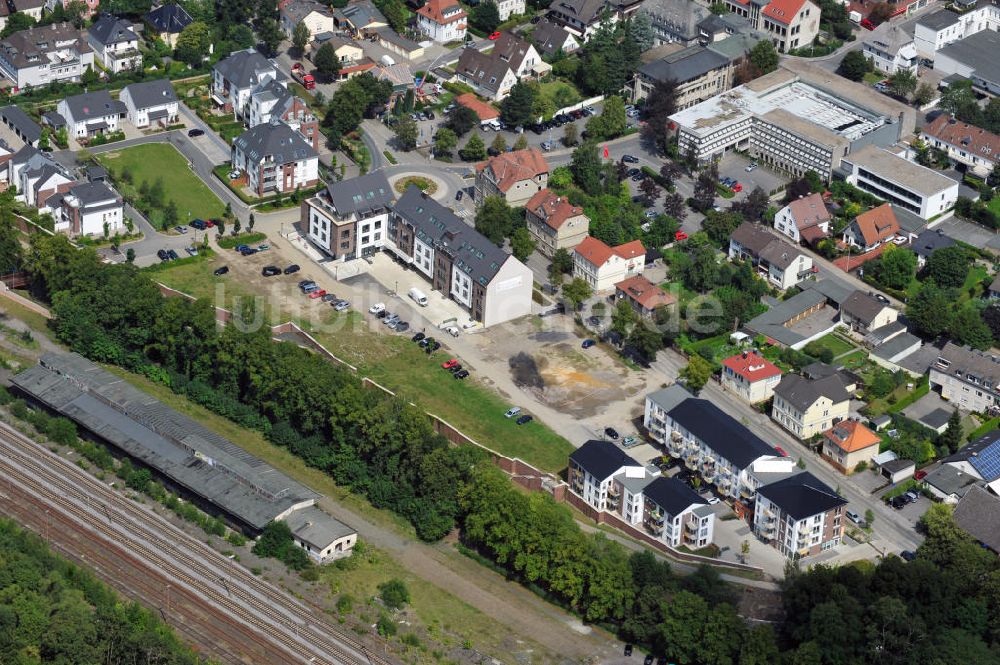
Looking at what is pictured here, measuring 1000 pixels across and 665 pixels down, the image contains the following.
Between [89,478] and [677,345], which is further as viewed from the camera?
[677,345]

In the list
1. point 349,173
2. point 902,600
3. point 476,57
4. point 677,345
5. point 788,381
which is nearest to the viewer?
point 902,600

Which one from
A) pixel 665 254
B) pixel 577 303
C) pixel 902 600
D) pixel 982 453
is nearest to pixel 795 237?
pixel 665 254

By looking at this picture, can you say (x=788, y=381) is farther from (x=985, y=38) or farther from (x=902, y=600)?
(x=985, y=38)

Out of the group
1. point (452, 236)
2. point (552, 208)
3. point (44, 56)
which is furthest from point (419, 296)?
point (44, 56)

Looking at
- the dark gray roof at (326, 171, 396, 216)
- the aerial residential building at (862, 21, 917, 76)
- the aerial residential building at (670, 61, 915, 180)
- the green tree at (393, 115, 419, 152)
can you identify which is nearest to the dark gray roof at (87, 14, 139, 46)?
the green tree at (393, 115, 419, 152)

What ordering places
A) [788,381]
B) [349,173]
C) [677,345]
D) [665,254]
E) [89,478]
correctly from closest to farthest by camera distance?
[89,478], [788,381], [677,345], [665,254], [349,173]

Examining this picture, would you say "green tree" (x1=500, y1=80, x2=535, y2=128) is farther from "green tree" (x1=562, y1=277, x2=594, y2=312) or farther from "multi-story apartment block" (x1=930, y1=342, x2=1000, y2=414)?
"multi-story apartment block" (x1=930, y1=342, x2=1000, y2=414)

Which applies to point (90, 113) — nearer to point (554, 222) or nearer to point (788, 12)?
point (554, 222)

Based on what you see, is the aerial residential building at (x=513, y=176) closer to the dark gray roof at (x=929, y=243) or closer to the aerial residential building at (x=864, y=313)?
the aerial residential building at (x=864, y=313)
